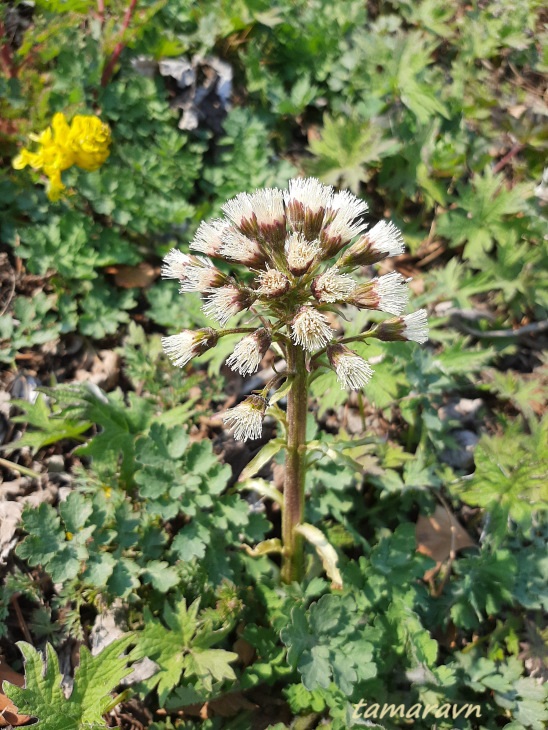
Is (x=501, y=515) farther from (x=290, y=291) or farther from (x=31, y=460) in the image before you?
(x=31, y=460)

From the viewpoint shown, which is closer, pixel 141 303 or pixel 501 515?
pixel 501 515

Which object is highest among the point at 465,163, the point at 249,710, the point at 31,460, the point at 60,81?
the point at 60,81

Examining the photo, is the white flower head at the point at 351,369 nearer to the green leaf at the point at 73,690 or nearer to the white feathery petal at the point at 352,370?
the white feathery petal at the point at 352,370

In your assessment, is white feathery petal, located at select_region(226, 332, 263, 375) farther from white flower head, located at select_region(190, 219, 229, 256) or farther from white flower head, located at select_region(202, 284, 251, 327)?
white flower head, located at select_region(190, 219, 229, 256)

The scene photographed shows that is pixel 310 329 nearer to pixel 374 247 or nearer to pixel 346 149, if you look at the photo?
pixel 374 247

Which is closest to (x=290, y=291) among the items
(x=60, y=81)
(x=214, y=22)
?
(x=60, y=81)

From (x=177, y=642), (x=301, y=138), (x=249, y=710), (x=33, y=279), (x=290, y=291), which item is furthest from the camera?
(x=301, y=138)
